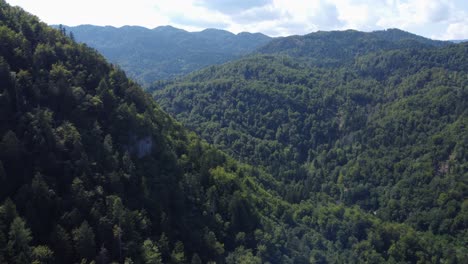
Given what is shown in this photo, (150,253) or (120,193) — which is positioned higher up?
(120,193)

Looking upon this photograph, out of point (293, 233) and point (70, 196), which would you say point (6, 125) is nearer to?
point (70, 196)

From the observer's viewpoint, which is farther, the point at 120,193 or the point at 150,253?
the point at 120,193

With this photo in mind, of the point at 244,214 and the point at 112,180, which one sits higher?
the point at 112,180

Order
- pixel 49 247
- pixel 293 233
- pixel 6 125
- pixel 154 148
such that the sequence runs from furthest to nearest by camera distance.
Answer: pixel 293 233 < pixel 154 148 < pixel 6 125 < pixel 49 247

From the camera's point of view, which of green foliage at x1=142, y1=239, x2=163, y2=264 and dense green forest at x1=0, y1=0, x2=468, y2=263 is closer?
dense green forest at x1=0, y1=0, x2=468, y2=263

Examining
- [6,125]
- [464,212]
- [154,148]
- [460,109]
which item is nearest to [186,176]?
[154,148]

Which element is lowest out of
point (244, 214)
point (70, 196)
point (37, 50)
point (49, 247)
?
point (244, 214)

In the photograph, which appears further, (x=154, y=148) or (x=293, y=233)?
(x=293, y=233)

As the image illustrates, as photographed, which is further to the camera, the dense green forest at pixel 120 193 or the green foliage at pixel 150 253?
the green foliage at pixel 150 253
